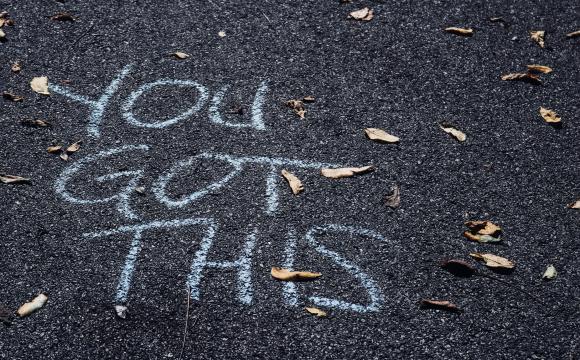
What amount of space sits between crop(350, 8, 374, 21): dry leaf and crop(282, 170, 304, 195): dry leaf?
132 centimetres

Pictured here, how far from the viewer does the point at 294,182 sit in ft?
11.4

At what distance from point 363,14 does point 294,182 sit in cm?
142

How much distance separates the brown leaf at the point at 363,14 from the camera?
445 cm

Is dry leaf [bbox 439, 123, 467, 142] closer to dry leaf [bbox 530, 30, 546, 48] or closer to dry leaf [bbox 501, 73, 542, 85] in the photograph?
dry leaf [bbox 501, 73, 542, 85]

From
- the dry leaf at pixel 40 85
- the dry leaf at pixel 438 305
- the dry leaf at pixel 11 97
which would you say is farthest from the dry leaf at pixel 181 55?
the dry leaf at pixel 438 305

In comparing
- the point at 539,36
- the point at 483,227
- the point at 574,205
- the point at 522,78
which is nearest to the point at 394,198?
the point at 483,227

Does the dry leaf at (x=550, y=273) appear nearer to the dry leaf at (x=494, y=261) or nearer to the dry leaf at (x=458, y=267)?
the dry leaf at (x=494, y=261)

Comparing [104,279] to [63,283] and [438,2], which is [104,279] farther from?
[438,2]

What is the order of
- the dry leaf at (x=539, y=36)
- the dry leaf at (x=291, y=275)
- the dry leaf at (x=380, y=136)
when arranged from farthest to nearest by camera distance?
the dry leaf at (x=539, y=36) → the dry leaf at (x=380, y=136) → the dry leaf at (x=291, y=275)

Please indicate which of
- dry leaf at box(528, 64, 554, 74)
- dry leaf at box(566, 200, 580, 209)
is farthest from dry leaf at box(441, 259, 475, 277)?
dry leaf at box(528, 64, 554, 74)

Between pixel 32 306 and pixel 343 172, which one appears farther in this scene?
pixel 343 172

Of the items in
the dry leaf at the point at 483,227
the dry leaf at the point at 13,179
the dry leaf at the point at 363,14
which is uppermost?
the dry leaf at the point at 363,14

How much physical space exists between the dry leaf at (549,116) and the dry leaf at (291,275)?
4.96ft

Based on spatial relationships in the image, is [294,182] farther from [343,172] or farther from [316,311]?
[316,311]
